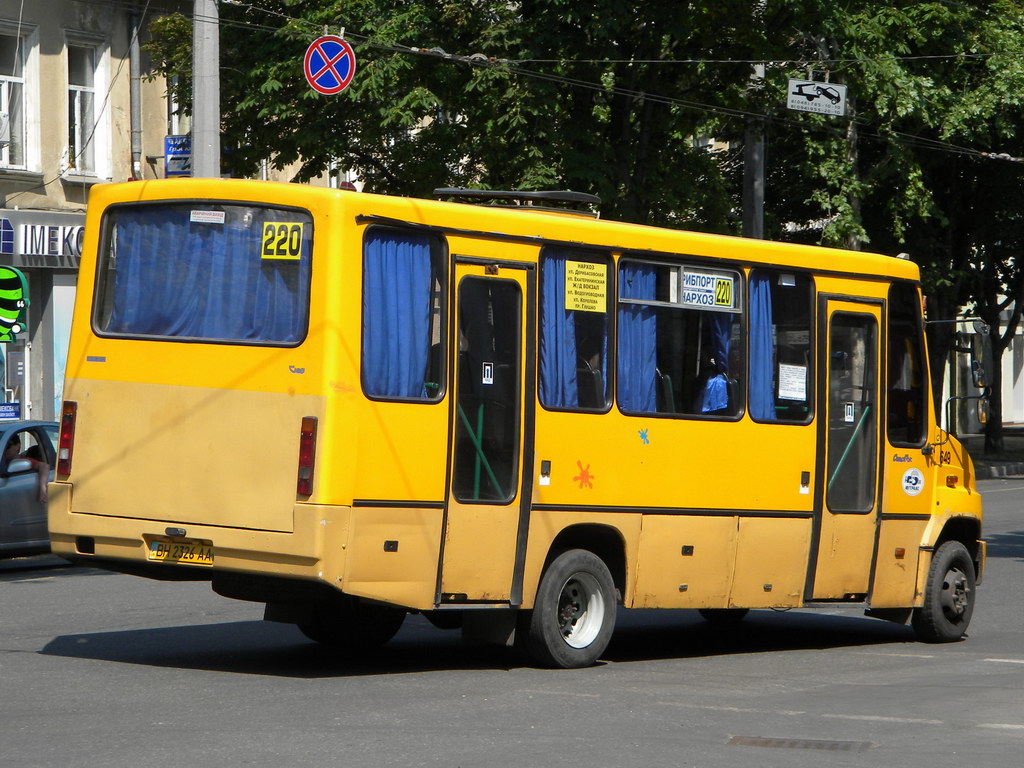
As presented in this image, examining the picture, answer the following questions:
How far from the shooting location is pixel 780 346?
1200cm

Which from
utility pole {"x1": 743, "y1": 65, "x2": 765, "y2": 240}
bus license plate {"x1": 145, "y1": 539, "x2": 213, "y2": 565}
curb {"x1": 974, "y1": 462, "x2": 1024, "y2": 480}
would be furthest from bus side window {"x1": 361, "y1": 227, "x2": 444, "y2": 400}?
curb {"x1": 974, "y1": 462, "x2": 1024, "y2": 480}

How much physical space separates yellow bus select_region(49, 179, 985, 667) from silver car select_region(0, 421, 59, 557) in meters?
7.00

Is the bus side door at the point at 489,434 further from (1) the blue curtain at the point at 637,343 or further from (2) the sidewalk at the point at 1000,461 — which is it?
(2) the sidewalk at the point at 1000,461

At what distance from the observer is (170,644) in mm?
11516

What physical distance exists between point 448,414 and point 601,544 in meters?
1.66

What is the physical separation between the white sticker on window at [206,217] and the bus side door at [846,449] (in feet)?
14.7

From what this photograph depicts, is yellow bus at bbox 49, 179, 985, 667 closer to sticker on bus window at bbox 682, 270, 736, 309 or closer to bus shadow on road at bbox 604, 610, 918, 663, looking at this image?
sticker on bus window at bbox 682, 270, 736, 309

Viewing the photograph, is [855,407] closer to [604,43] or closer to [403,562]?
[403,562]

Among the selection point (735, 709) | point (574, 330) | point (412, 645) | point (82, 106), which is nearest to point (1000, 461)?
point (82, 106)

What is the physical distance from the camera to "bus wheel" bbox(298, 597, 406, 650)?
1128 cm

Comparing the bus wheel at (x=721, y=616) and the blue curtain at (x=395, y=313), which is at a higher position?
the blue curtain at (x=395, y=313)

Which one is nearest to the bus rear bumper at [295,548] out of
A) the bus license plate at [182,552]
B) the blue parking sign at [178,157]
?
the bus license plate at [182,552]

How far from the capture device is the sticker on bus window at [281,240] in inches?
383

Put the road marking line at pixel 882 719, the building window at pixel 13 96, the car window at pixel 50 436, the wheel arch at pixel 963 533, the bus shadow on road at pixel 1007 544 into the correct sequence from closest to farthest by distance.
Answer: the road marking line at pixel 882 719 < the wheel arch at pixel 963 533 < the car window at pixel 50 436 < the bus shadow on road at pixel 1007 544 < the building window at pixel 13 96
